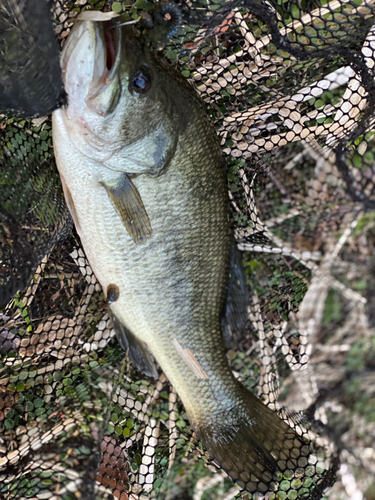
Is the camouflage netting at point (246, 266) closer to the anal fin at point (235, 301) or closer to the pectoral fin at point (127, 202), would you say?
the anal fin at point (235, 301)

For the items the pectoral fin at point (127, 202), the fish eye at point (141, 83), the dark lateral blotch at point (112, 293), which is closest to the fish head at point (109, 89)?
the fish eye at point (141, 83)

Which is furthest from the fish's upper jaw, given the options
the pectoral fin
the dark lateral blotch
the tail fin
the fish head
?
the tail fin

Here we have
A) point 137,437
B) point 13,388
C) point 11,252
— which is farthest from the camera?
point 137,437

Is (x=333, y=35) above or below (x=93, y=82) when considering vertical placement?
below

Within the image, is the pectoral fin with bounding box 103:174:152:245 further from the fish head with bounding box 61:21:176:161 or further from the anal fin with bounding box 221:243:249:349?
the anal fin with bounding box 221:243:249:349

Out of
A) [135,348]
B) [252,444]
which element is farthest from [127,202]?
[252,444]

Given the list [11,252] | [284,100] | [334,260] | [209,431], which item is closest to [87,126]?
[11,252]

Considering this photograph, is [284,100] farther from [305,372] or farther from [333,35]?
[305,372]
